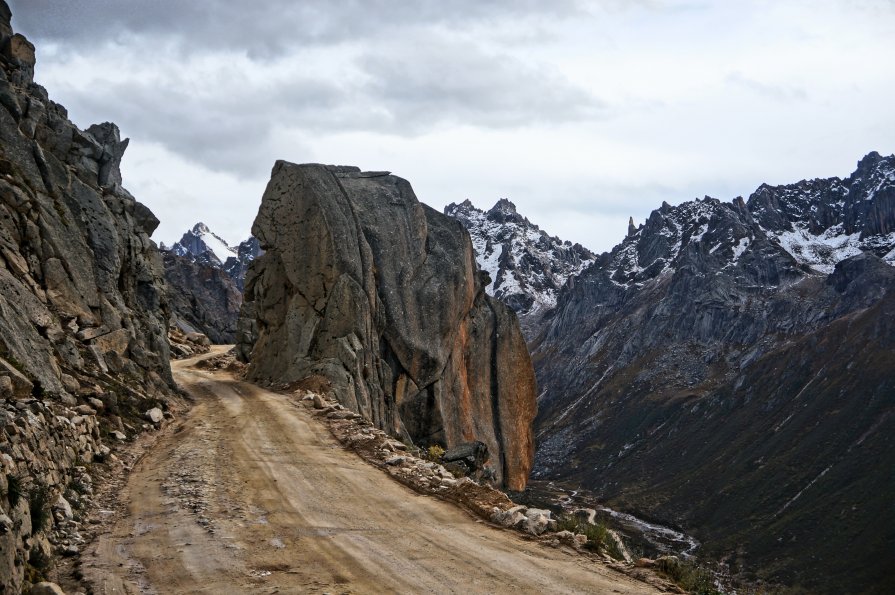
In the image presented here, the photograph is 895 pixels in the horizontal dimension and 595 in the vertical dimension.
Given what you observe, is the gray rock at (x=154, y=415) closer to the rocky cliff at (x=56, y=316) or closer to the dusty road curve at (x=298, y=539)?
the rocky cliff at (x=56, y=316)

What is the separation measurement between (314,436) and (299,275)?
1794 centimetres

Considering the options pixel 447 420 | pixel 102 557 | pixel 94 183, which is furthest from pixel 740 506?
pixel 102 557

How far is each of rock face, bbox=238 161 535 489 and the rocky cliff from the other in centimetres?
677

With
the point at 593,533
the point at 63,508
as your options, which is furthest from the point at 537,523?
the point at 63,508

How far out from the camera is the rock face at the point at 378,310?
125ft

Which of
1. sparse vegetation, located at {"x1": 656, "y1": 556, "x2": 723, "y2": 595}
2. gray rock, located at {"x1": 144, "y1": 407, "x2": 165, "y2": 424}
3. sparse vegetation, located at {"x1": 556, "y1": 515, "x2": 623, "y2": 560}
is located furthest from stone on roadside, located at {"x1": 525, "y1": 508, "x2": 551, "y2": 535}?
gray rock, located at {"x1": 144, "y1": 407, "x2": 165, "y2": 424}

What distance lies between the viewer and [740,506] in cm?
19212

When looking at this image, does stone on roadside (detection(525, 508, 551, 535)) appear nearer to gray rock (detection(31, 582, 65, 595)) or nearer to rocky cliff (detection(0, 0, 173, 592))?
rocky cliff (detection(0, 0, 173, 592))

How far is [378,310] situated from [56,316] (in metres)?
17.5

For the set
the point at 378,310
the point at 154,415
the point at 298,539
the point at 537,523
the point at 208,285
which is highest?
the point at 208,285

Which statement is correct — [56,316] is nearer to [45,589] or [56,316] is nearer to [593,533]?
[45,589]

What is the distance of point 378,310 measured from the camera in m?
40.0

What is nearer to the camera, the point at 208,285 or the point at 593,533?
the point at 593,533

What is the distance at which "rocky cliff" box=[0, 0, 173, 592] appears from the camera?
12.8m
